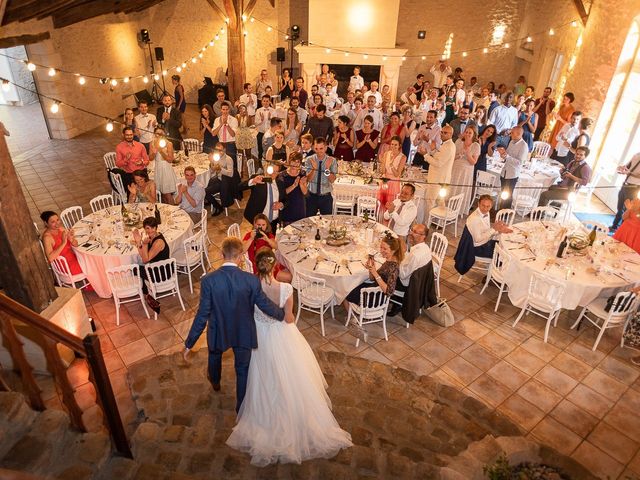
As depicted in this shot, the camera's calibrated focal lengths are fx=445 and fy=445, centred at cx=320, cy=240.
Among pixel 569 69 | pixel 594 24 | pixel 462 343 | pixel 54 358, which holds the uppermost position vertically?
pixel 594 24

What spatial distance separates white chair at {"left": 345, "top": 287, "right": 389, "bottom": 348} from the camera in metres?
4.74

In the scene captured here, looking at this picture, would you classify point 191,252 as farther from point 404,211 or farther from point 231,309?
point 404,211

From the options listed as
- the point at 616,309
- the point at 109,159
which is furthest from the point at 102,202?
the point at 616,309

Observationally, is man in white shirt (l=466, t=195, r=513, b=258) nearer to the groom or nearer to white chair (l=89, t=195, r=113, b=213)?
the groom

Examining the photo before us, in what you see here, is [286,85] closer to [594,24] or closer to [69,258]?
[594,24]


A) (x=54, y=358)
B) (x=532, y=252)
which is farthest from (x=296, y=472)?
(x=532, y=252)

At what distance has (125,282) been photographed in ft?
16.5

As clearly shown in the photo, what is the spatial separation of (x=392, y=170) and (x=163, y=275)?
3662 millimetres

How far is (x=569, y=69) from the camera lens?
1073cm

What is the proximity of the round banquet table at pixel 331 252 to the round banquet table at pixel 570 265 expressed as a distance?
67.2 inches

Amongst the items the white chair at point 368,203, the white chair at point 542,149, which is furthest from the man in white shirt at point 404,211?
the white chair at point 542,149

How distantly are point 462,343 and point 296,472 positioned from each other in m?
2.61

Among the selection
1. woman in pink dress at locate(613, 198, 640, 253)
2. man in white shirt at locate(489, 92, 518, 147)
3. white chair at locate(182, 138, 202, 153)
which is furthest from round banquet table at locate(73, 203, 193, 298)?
man in white shirt at locate(489, 92, 518, 147)

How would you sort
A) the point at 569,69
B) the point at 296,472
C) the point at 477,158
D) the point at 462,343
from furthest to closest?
the point at 569,69
the point at 477,158
the point at 462,343
the point at 296,472
